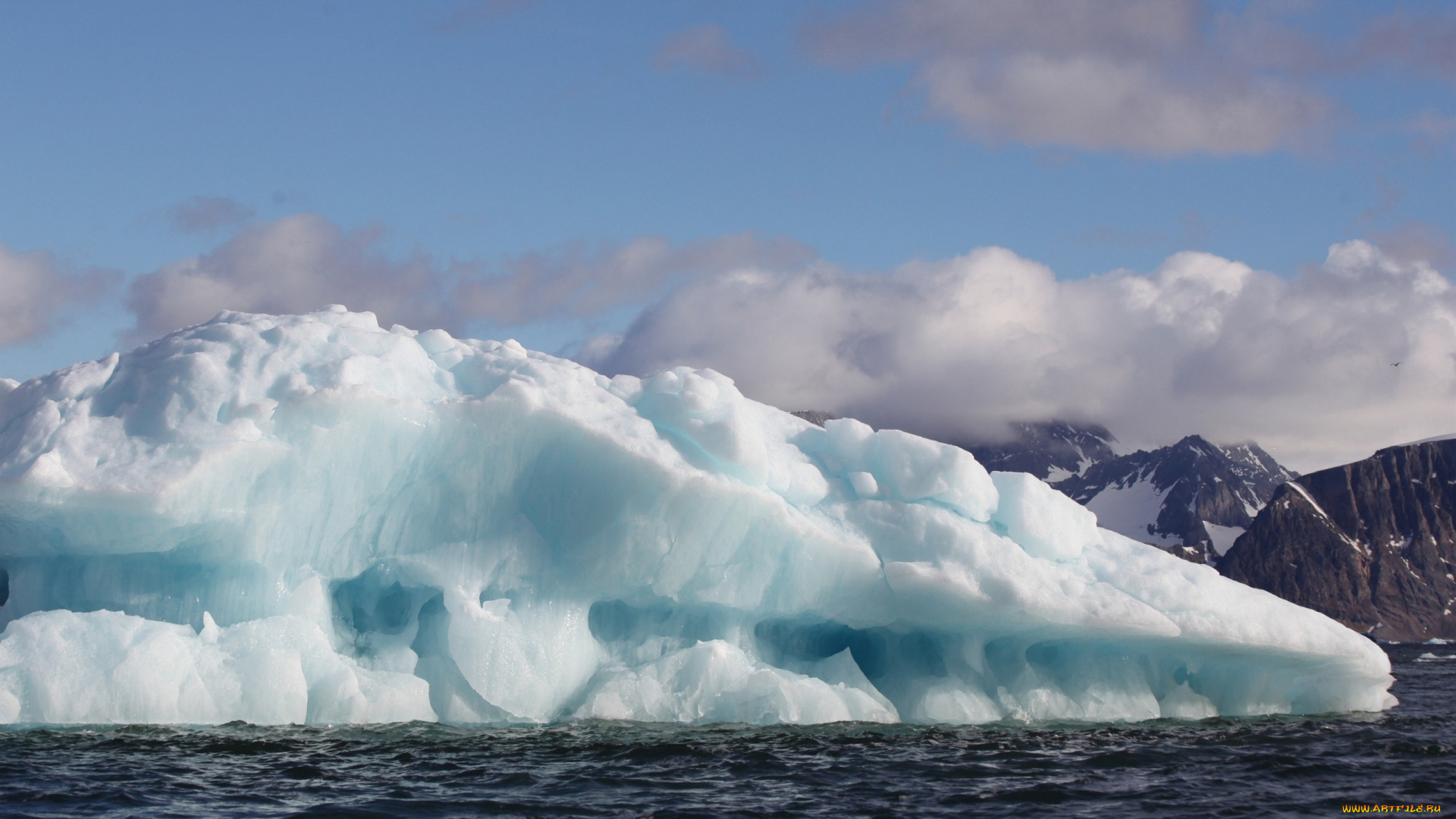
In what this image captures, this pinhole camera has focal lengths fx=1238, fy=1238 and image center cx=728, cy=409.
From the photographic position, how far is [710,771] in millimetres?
15750

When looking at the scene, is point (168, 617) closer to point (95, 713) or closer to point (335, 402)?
point (95, 713)

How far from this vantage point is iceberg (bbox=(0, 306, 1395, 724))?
18.8 meters

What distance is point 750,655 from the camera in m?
21.6

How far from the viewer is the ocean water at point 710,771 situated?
13.6 metres

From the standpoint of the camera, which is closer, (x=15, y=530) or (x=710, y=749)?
(x=710, y=749)

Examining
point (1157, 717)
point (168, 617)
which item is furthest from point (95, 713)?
point (1157, 717)

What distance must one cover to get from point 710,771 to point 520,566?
254 inches

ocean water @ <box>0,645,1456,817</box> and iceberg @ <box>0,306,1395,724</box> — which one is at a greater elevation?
iceberg @ <box>0,306,1395,724</box>

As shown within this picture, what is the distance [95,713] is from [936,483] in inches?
550

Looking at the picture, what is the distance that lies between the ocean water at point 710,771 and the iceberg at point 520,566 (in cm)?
98

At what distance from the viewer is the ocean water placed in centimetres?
1361

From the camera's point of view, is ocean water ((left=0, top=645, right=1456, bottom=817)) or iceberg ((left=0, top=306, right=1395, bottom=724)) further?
iceberg ((left=0, top=306, right=1395, bottom=724))

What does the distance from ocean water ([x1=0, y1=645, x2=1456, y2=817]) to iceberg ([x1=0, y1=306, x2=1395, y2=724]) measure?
3.22ft

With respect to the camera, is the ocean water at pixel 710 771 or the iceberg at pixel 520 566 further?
the iceberg at pixel 520 566
